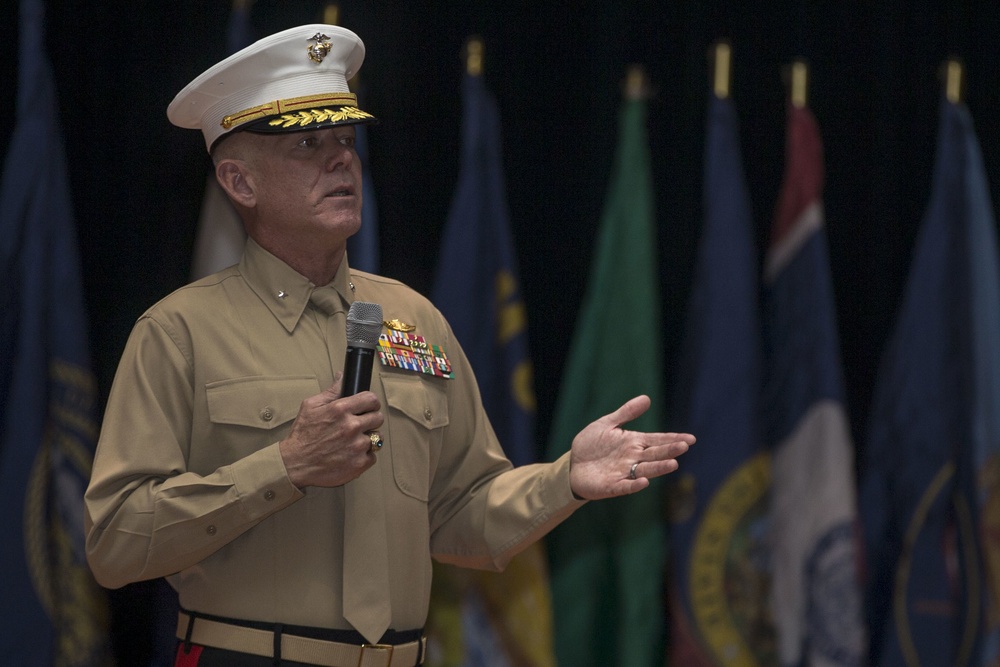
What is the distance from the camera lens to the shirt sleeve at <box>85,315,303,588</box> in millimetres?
1798

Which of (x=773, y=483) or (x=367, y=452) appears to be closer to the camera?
(x=367, y=452)

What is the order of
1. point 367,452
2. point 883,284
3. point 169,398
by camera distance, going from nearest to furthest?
point 367,452, point 169,398, point 883,284

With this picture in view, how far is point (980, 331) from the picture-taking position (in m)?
3.48

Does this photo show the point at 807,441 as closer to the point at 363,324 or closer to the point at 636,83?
the point at 636,83

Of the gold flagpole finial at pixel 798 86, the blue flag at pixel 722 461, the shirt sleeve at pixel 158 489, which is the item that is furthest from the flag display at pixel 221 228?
the gold flagpole finial at pixel 798 86

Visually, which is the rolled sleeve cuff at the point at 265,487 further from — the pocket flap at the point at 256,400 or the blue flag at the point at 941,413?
the blue flag at the point at 941,413

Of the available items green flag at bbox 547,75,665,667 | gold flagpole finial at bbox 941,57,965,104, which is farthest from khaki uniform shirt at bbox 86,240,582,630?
gold flagpole finial at bbox 941,57,965,104

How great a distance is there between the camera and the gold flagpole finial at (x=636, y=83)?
3531mm

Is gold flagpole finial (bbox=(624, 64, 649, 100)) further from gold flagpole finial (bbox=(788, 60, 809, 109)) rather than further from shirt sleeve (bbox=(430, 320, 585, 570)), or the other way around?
shirt sleeve (bbox=(430, 320, 585, 570))

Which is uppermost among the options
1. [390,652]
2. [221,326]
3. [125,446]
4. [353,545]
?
[221,326]

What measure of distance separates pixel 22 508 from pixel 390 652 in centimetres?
141

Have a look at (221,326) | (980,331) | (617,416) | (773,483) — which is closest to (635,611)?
(773,483)

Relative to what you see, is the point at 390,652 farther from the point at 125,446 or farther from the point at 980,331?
the point at 980,331

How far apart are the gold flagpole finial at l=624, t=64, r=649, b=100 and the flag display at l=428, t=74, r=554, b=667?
16.7 inches
